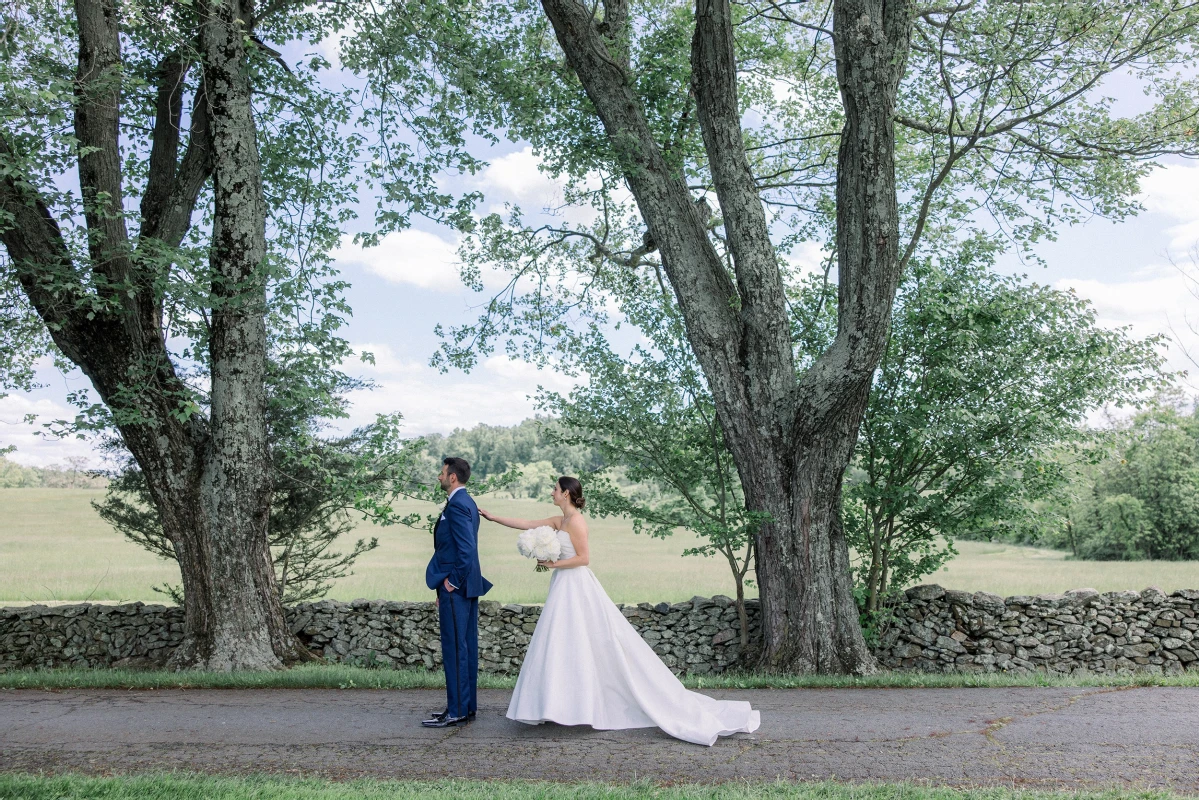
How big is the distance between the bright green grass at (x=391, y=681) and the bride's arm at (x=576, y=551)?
296cm

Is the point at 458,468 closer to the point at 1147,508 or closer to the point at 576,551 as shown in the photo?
the point at 576,551

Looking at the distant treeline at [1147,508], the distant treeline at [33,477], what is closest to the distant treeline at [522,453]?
the distant treeline at [1147,508]

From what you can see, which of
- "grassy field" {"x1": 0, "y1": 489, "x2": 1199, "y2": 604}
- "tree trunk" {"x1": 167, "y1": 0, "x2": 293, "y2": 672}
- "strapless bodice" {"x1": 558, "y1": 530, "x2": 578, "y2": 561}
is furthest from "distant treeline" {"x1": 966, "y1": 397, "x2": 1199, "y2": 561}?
"tree trunk" {"x1": 167, "y1": 0, "x2": 293, "y2": 672}

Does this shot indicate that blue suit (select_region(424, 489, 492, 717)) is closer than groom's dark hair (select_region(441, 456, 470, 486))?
Yes

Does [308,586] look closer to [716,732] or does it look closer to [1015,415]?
[716,732]

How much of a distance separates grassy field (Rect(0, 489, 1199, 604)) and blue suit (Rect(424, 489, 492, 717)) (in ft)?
12.1

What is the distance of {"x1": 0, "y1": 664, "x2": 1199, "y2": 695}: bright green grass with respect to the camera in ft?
30.8

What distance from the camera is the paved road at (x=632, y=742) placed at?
19.4ft

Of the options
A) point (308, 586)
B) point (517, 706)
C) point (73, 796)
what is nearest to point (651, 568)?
point (308, 586)

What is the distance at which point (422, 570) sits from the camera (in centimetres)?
2053

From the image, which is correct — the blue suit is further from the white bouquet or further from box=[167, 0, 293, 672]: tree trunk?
box=[167, 0, 293, 672]: tree trunk

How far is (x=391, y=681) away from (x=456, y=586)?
9.87 ft

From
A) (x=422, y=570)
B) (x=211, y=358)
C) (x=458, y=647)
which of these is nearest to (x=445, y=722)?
(x=458, y=647)

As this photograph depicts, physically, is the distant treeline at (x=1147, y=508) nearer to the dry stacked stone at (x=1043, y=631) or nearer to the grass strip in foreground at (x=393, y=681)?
the dry stacked stone at (x=1043, y=631)
